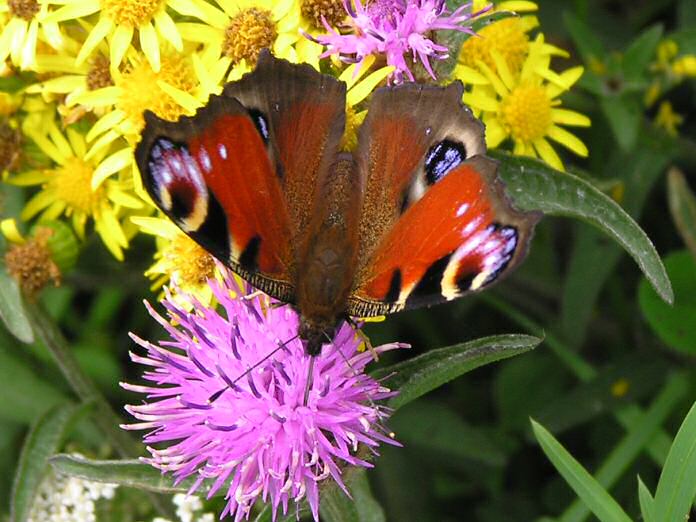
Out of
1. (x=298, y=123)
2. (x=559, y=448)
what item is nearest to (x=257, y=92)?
(x=298, y=123)

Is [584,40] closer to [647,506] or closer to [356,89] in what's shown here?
[356,89]

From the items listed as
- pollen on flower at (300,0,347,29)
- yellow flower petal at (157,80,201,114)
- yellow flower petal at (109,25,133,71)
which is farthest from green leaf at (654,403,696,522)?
yellow flower petal at (109,25,133,71)

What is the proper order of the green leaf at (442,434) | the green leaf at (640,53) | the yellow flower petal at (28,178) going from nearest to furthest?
the yellow flower petal at (28,178)
the green leaf at (640,53)
the green leaf at (442,434)

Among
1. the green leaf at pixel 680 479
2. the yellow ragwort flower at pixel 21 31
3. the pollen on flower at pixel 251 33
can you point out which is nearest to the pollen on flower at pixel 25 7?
the yellow ragwort flower at pixel 21 31

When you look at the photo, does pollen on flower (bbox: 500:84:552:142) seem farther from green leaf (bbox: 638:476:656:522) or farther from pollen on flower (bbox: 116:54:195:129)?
green leaf (bbox: 638:476:656:522)

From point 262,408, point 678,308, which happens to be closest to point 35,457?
point 262,408

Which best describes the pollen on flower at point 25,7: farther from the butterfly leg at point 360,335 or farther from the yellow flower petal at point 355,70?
the butterfly leg at point 360,335
